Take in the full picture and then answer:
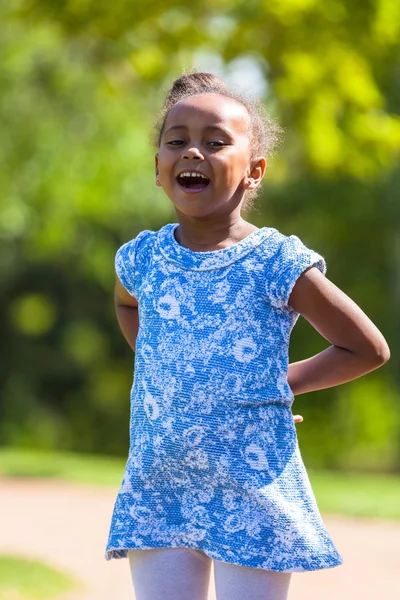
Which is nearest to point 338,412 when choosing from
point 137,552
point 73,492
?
point 73,492

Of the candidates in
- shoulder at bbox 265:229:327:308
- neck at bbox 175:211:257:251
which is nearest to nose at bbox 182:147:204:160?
neck at bbox 175:211:257:251

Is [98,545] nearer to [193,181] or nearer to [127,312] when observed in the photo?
[127,312]

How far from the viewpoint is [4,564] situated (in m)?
5.62

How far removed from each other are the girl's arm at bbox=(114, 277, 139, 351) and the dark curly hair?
402mm

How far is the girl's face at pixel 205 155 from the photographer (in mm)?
2537

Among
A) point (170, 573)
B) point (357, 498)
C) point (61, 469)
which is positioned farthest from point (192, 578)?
point (61, 469)

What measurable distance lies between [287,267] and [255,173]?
0.36 m

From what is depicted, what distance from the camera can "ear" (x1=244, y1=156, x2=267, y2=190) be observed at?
2666mm

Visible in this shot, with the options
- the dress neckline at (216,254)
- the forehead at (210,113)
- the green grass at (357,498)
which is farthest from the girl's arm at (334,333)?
the green grass at (357,498)

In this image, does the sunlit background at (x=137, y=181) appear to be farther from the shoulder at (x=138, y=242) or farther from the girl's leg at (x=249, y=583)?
the girl's leg at (x=249, y=583)

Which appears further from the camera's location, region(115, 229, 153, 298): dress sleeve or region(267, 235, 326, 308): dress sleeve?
region(115, 229, 153, 298): dress sleeve

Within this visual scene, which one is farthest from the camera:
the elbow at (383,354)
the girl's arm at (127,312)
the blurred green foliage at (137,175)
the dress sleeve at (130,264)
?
the blurred green foliage at (137,175)

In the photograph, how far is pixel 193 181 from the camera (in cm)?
258

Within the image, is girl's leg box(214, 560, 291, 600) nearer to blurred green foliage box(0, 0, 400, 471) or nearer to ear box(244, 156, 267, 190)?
ear box(244, 156, 267, 190)
